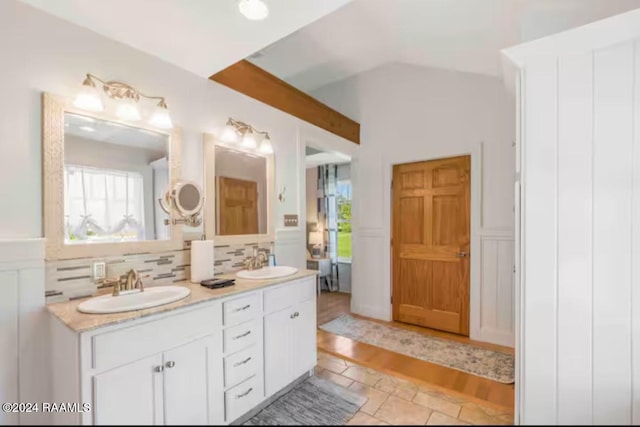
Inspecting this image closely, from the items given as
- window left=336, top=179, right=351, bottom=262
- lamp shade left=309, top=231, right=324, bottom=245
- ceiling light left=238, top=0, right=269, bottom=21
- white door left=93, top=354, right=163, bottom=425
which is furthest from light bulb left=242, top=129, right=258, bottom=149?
lamp shade left=309, top=231, right=324, bottom=245

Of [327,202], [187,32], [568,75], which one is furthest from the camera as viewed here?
[327,202]

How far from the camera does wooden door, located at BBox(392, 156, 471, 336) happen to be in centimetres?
291

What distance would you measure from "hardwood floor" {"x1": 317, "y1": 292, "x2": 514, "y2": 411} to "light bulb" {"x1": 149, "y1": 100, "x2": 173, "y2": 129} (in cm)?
224

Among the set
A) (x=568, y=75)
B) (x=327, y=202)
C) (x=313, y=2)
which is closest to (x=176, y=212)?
(x=313, y=2)

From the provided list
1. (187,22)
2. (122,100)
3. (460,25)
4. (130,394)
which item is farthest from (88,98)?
(460,25)

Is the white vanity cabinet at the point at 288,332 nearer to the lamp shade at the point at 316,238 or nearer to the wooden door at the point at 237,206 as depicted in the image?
the wooden door at the point at 237,206

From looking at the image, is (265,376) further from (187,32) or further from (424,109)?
(424,109)

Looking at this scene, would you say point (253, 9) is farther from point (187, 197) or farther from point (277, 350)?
point (277, 350)

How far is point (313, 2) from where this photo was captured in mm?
1467

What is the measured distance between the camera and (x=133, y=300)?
155cm

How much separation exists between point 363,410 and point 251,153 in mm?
2155

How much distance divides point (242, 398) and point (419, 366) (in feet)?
4.90

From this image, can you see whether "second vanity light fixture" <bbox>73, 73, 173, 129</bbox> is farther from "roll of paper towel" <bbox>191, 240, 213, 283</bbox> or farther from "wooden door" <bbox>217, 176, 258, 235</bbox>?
"roll of paper towel" <bbox>191, 240, 213, 283</bbox>

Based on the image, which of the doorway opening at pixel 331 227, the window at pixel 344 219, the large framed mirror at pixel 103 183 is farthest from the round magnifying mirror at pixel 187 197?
the window at pixel 344 219
